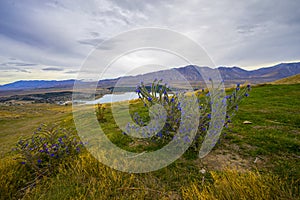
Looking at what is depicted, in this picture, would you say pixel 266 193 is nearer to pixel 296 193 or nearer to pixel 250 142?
pixel 296 193

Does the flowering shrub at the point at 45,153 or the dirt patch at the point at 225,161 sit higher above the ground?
the flowering shrub at the point at 45,153

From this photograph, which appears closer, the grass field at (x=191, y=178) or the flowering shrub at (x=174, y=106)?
the grass field at (x=191, y=178)

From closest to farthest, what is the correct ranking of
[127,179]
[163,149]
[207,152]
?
[127,179]
[207,152]
[163,149]

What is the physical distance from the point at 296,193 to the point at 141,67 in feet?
9.83

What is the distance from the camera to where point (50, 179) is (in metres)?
2.91

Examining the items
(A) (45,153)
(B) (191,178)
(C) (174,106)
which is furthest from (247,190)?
(A) (45,153)

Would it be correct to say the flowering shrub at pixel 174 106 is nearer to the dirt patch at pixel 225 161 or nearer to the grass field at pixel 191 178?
the dirt patch at pixel 225 161

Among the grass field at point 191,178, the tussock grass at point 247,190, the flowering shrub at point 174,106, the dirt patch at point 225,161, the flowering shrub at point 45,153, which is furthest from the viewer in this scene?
the flowering shrub at point 174,106

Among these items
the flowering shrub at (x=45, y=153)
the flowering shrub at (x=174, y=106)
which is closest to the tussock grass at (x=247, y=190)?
the flowering shrub at (x=174, y=106)

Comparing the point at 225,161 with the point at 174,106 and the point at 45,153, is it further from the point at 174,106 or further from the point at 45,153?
the point at 45,153

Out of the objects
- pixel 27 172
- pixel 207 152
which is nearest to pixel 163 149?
pixel 207 152

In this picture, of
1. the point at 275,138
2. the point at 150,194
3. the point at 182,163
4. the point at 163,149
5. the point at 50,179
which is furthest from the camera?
the point at 275,138

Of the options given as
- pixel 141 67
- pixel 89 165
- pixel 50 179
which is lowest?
pixel 50 179

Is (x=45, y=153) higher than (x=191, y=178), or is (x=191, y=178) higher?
(x=45, y=153)
